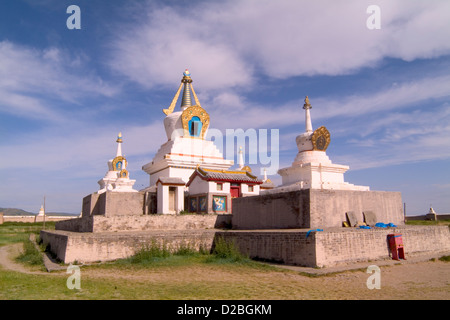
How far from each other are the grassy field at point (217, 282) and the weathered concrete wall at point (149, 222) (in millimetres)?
4017

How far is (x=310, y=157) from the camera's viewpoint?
22.5m

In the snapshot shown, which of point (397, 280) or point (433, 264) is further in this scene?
point (433, 264)

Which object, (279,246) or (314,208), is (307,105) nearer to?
(314,208)

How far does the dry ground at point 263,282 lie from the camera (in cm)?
700

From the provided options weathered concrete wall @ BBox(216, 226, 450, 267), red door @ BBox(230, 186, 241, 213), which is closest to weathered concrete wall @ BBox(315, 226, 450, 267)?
weathered concrete wall @ BBox(216, 226, 450, 267)

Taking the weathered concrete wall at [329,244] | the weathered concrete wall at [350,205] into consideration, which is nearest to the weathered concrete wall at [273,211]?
the weathered concrete wall at [350,205]

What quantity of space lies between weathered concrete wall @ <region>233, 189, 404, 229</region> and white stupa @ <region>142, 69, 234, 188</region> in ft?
31.8

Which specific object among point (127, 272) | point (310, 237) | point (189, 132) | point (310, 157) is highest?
point (189, 132)

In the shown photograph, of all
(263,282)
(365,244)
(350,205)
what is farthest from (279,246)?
(350,205)

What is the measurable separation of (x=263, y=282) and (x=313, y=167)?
14458mm
